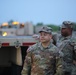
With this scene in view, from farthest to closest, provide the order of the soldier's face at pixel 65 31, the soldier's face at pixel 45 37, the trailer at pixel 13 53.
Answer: the trailer at pixel 13 53 → the soldier's face at pixel 65 31 → the soldier's face at pixel 45 37

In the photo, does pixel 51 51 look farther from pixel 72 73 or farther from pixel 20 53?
pixel 20 53

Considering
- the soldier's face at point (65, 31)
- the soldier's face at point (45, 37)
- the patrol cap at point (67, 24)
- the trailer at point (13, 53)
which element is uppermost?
the patrol cap at point (67, 24)

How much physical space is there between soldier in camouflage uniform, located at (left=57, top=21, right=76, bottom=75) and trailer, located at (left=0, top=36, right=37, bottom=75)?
1.03 metres

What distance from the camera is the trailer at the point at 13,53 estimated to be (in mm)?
7270

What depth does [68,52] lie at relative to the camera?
6.39 metres

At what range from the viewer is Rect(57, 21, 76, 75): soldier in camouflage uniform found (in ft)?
20.9

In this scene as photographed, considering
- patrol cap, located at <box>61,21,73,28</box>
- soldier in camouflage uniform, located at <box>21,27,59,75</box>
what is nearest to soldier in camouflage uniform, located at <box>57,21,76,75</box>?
patrol cap, located at <box>61,21,73,28</box>

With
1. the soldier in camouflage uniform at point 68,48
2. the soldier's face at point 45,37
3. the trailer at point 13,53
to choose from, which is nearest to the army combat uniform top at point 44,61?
the soldier's face at point 45,37

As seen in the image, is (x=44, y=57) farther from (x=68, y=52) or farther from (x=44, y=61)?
(x=68, y=52)

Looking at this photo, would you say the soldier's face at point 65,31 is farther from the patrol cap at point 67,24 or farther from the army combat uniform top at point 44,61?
the army combat uniform top at point 44,61

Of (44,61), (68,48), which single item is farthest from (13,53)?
(44,61)

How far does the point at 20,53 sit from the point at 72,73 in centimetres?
149

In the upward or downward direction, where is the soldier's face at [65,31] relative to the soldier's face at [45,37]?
downward

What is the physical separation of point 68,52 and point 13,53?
1.83 metres
